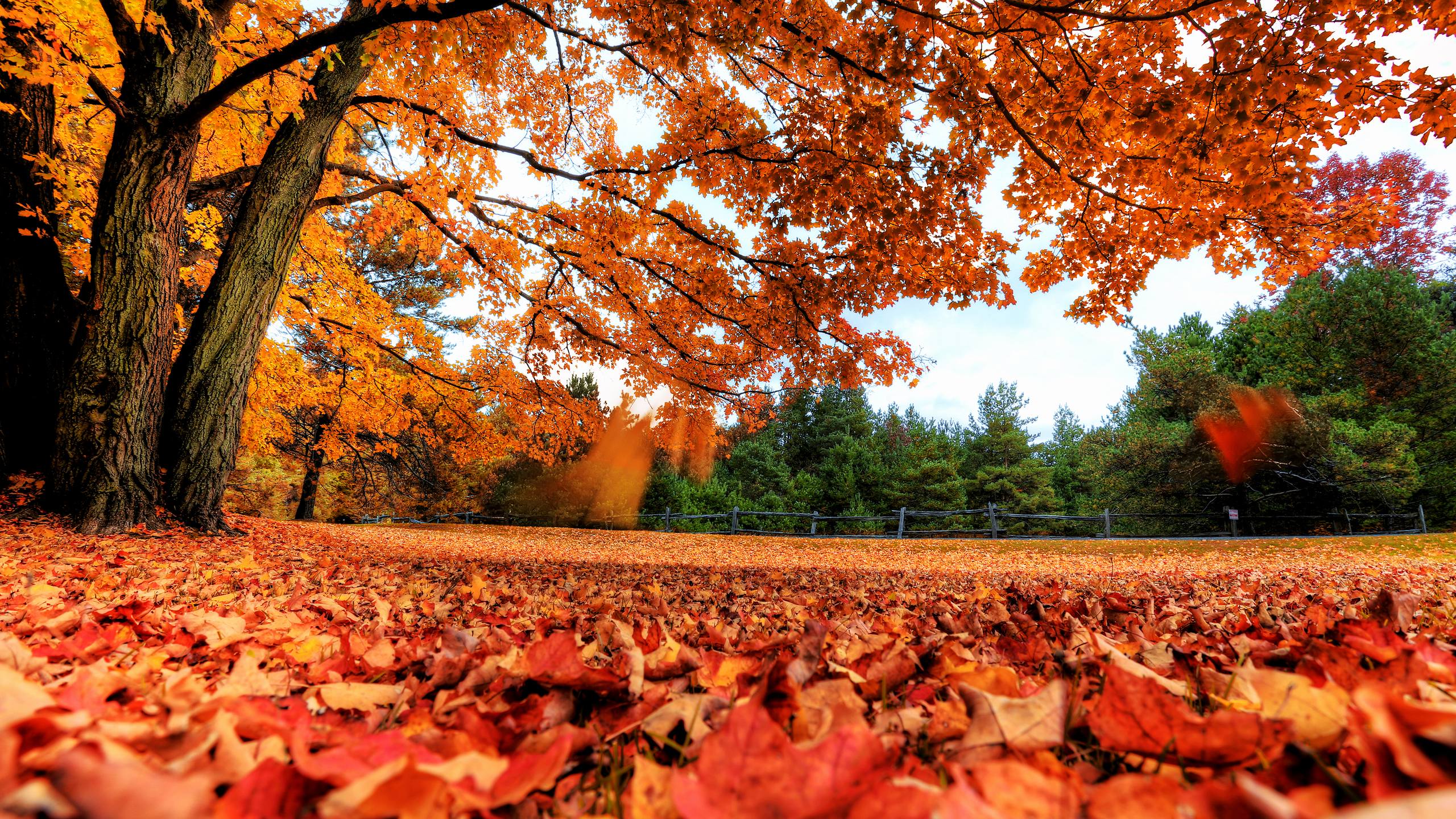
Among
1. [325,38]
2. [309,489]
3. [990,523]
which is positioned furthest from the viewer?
[990,523]

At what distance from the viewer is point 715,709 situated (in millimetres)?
795

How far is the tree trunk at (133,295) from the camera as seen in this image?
4535mm

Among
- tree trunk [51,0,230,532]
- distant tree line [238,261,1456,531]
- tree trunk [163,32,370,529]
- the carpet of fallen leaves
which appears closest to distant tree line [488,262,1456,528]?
distant tree line [238,261,1456,531]

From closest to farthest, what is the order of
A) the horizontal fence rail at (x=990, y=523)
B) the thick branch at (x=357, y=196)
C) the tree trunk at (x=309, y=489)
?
the thick branch at (x=357, y=196) → the tree trunk at (x=309, y=489) → the horizontal fence rail at (x=990, y=523)

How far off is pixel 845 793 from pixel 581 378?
23.1 meters

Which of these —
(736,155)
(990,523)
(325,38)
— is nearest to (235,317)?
(325,38)

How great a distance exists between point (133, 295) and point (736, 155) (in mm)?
5061

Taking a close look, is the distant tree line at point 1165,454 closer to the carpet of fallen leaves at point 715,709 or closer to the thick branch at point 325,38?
the thick branch at point 325,38

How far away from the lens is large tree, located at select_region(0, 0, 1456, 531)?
335 centimetres

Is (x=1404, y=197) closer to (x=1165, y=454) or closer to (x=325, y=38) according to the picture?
(x=1165, y=454)

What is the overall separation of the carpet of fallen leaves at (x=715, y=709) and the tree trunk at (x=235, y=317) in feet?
12.1

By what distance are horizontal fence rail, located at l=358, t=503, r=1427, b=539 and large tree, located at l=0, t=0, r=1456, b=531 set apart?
43.2 feet

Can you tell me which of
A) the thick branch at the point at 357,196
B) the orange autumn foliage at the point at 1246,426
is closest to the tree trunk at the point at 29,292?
the thick branch at the point at 357,196

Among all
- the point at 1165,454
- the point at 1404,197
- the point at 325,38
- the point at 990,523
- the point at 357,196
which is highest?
the point at 1404,197
